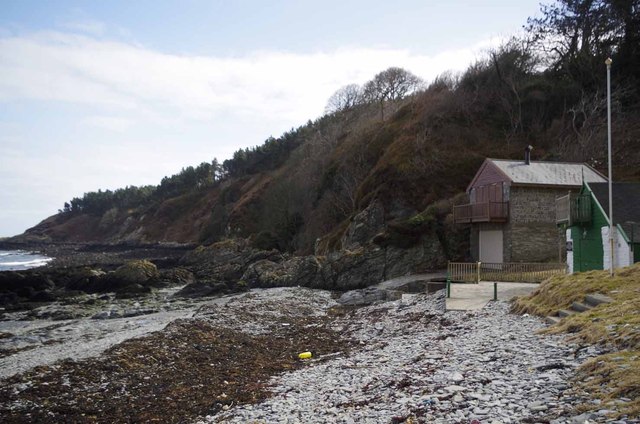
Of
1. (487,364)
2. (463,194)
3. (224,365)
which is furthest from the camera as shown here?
(463,194)

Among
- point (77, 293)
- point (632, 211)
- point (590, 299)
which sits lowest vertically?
point (77, 293)

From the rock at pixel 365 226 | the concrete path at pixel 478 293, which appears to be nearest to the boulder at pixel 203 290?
the rock at pixel 365 226

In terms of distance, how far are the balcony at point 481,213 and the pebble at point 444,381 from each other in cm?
2068

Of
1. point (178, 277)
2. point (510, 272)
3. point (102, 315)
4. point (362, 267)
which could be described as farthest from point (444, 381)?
point (178, 277)

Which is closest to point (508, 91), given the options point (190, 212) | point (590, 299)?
point (590, 299)

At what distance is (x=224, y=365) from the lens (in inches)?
630

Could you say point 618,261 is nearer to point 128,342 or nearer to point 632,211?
point 632,211

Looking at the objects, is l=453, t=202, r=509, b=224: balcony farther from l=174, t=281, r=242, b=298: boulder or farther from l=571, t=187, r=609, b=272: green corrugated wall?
l=174, t=281, r=242, b=298: boulder

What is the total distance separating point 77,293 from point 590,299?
39011 millimetres

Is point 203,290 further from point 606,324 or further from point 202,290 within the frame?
point 606,324

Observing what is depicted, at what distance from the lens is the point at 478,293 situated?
23.8 meters

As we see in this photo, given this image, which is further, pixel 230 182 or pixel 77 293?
pixel 230 182

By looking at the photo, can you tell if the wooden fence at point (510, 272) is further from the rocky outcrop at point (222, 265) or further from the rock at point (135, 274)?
the rock at point (135, 274)

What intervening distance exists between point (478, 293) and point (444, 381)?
14671mm
